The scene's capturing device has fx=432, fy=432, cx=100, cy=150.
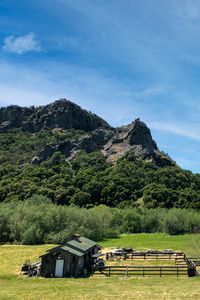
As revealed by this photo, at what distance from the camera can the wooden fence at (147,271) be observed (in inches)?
1759

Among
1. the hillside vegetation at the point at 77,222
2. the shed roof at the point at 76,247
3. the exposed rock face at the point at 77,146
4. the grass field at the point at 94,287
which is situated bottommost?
the grass field at the point at 94,287

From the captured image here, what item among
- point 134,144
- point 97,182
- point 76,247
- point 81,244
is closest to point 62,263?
point 76,247

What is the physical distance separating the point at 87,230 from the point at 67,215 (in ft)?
15.4

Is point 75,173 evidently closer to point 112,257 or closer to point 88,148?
point 88,148

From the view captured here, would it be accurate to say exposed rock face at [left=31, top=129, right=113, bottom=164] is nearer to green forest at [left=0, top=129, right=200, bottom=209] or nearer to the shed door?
green forest at [left=0, top=129, right=200, bottom=209]

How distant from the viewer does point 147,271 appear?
153 feet

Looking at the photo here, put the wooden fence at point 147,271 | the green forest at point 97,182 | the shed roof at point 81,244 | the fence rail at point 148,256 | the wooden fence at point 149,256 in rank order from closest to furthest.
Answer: the wooden fence at point 147,271, the shed roof at point 81,244, the wooden fence at point 149,256, the fence rail at point 148,256, the green forest at point 97,182

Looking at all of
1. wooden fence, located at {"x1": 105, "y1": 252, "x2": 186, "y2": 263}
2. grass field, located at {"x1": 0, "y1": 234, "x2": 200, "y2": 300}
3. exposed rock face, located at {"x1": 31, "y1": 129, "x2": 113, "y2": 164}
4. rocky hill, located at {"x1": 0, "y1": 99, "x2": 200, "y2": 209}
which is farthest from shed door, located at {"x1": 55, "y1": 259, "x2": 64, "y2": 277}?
exposed rock face, located at {"x1": 31, "y1": 129, "x2": 113, "y2": 164}

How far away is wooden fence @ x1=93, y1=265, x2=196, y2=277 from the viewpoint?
147 feet

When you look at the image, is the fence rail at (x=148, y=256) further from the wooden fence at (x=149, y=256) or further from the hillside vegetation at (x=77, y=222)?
the hillside vegetation at (x=77, y=222)

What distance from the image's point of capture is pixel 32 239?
7425 cm

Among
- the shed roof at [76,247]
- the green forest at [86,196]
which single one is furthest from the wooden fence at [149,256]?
the green forest at [86,196]

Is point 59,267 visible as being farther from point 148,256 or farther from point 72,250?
point 148,256

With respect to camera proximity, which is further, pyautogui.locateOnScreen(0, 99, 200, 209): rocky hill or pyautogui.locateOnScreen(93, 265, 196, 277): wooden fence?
pyautogui.locateOnScreen(0, 99, 200, 209): rocky hill
